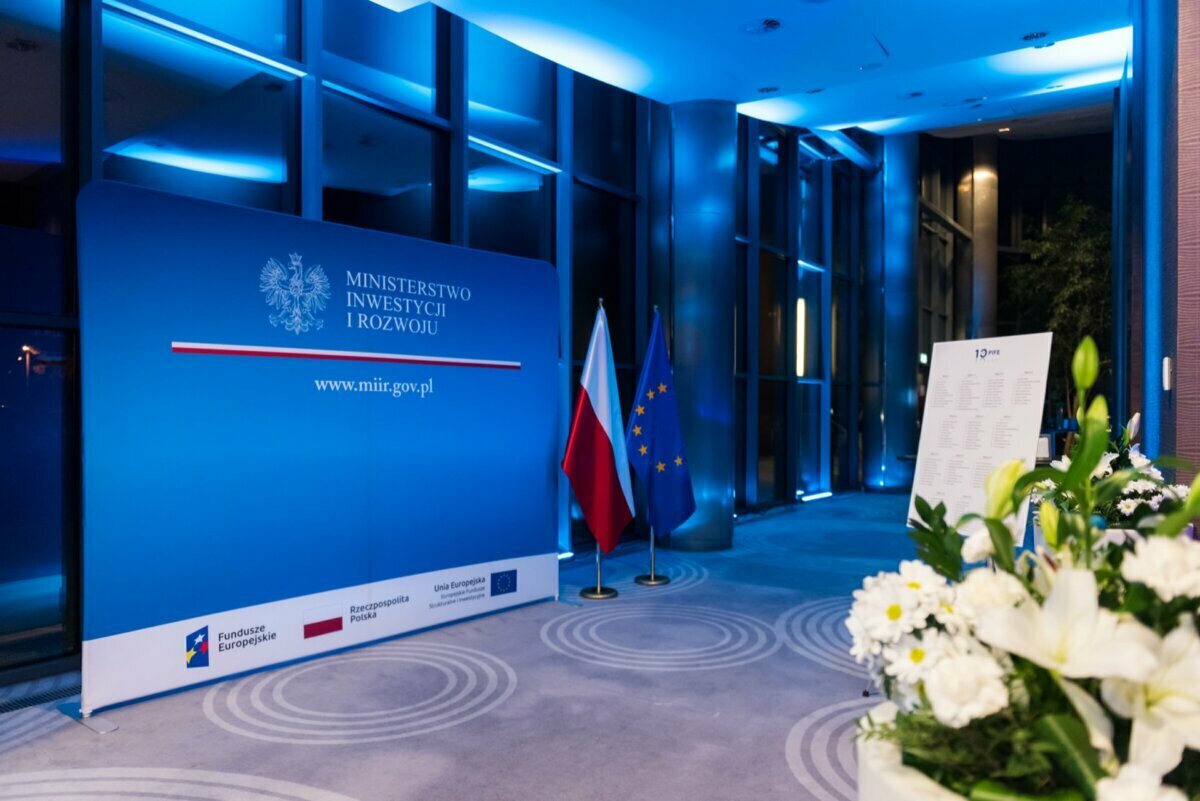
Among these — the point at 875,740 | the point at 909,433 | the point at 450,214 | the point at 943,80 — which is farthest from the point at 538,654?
the point at 909,433

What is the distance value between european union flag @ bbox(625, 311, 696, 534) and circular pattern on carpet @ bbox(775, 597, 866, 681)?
4.12 feet

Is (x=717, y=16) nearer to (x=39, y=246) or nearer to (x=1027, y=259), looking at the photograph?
(x=39, y=246)

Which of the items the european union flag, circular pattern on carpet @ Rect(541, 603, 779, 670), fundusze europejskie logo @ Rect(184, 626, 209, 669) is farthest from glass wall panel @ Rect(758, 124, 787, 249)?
fundusze europejskie logo @ Rect(184, 626, 209, 669)

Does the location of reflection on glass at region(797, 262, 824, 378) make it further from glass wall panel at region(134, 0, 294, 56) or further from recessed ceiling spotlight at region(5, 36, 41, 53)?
recessed ceiling spotlight at region(5, 36, 41, 53)

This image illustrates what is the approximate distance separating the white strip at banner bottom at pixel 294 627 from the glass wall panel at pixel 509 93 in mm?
3380

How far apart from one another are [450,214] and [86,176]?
7.99 feet

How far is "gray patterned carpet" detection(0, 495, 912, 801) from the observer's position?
3.09 metres

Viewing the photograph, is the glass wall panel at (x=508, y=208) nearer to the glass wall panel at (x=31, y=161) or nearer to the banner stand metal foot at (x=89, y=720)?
the glass wall panel at (x=31, y=161)

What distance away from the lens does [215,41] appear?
4.79 meters

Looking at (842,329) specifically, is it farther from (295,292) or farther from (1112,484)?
(1112,484)

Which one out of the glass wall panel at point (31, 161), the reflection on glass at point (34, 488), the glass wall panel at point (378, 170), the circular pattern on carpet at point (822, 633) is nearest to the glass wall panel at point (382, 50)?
the glass wall panel at point (378, 170)

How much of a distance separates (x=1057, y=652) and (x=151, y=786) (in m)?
3.18

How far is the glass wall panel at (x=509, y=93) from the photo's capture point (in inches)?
263

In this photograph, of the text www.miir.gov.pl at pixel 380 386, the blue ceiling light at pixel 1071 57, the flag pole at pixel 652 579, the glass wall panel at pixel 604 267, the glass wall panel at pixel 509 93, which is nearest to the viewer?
the text www.miir.gov.pl at pixel 380 386
